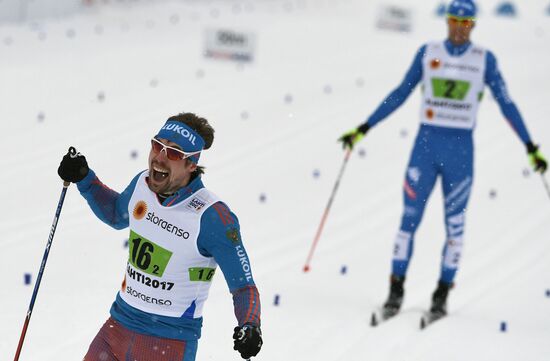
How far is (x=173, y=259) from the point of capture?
389 centimetres

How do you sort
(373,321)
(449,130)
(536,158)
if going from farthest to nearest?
(536,158)
(449,130)
(373,321)

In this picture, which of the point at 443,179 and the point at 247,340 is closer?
the point at 247,340

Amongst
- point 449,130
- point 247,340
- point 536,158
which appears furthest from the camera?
point 536,158

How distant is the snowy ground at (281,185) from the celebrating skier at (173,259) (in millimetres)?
1883

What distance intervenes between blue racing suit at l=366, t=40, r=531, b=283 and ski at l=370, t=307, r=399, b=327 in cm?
28

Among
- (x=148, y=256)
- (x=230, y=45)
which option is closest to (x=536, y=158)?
(x=148, y=256)

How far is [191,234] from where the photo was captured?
386 centimetres

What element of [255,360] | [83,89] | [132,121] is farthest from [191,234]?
[83,89]

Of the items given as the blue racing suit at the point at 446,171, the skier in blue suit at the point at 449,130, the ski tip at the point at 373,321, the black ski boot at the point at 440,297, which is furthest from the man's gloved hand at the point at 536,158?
the ski tip at the point at 373,321

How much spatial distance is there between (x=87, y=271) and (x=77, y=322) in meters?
1.14

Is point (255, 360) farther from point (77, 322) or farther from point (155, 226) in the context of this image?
point (155, 226)

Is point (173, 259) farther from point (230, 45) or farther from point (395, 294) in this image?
point (230, 45)

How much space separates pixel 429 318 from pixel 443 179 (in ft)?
3.25

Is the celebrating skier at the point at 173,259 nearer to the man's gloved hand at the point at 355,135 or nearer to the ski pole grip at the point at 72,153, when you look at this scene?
the ski pole grip at the point at 72,153
